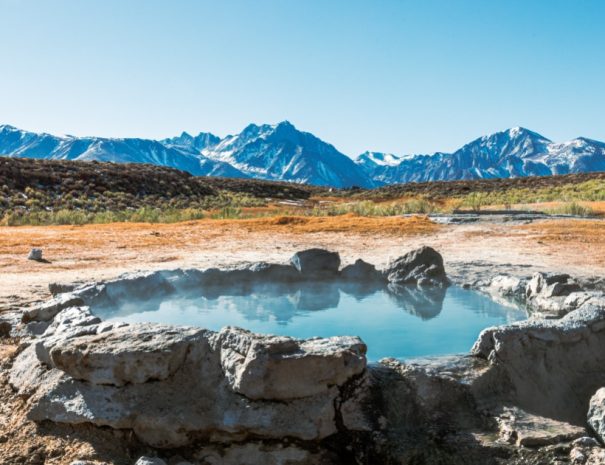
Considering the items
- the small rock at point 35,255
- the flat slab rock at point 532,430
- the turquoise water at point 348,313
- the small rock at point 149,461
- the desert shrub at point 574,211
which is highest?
the desert shrub at point 574,211

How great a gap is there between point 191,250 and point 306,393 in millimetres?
11239

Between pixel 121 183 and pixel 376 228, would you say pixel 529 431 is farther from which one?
pixel 121 183

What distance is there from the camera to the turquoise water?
6527 mm

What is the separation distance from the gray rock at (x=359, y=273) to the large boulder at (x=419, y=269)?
0.22m

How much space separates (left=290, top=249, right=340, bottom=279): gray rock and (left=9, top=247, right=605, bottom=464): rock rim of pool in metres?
5.25

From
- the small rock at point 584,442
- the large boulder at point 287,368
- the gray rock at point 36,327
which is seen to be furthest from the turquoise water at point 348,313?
the small rock at point 584,442

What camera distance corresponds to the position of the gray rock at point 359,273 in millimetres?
10023

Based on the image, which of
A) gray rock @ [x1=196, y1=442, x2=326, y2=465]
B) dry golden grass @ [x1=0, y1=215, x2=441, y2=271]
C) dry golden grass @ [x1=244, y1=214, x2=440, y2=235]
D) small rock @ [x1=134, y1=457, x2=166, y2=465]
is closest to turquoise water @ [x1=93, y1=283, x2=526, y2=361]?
gray rock @ [x1=196, y1=442, x2=326, y2=465]

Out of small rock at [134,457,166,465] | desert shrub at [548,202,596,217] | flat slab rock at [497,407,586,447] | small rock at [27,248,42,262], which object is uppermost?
desert shrub at [548,202,596,217]

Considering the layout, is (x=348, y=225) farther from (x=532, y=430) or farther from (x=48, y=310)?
(x=532, y=430)

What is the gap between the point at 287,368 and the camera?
4082mm

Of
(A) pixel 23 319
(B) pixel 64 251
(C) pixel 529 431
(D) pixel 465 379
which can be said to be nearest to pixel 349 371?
(D) pixel 465 379

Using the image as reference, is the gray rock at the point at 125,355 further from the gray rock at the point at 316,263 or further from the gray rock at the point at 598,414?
the gray rock at the point at 316,263

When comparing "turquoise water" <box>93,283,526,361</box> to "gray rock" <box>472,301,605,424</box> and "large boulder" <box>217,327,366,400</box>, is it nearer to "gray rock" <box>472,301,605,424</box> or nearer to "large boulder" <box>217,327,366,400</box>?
"gray rock" <box>472,301,605,424</box>
